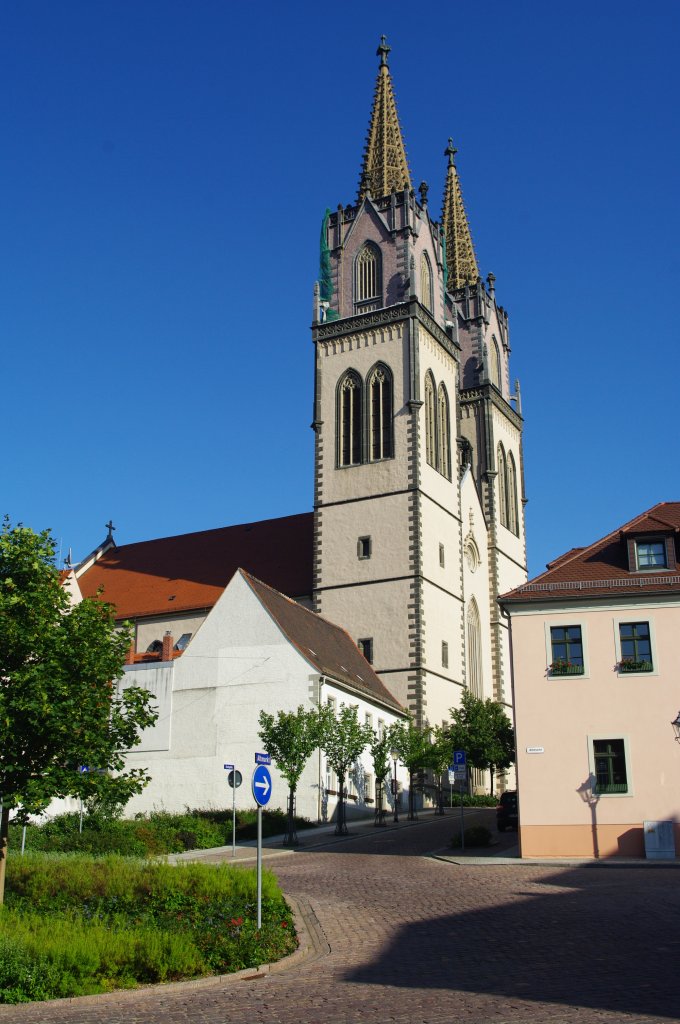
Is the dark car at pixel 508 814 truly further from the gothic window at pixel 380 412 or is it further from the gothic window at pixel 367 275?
the gothic window at pixel 367 275

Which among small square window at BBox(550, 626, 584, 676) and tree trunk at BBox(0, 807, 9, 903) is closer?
tree trunk at BBox(0, 807, 9, 903)

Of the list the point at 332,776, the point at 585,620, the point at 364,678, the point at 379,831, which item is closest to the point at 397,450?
the point at 364,678

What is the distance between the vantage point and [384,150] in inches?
2441

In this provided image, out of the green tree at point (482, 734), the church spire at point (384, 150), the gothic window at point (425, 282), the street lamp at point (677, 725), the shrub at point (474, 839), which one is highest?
the church spire at point (384, 150)

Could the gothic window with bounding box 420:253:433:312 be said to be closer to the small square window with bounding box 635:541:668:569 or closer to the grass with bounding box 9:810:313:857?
the grass with bounding box 9:810:313:857

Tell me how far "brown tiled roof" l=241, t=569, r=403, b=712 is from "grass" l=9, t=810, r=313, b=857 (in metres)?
5.97

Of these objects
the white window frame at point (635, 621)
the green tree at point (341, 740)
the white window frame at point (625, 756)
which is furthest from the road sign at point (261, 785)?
the green tree at point (341, 740)

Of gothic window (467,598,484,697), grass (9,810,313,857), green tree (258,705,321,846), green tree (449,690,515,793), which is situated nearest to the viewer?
grass (9,810,313,857)

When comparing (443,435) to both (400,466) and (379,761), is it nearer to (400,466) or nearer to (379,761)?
(400,466)

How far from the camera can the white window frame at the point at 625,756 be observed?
2692 centimetres

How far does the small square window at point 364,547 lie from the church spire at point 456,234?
2562cm

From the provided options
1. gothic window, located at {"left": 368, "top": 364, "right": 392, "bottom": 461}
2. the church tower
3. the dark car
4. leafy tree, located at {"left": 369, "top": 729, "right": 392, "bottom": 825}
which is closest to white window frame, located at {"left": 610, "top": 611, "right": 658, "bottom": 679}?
the dark car

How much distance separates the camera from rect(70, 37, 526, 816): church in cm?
4053

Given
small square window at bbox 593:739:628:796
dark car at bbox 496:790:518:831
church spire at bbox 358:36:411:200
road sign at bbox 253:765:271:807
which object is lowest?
dark car at bbox 496:790:518:831
